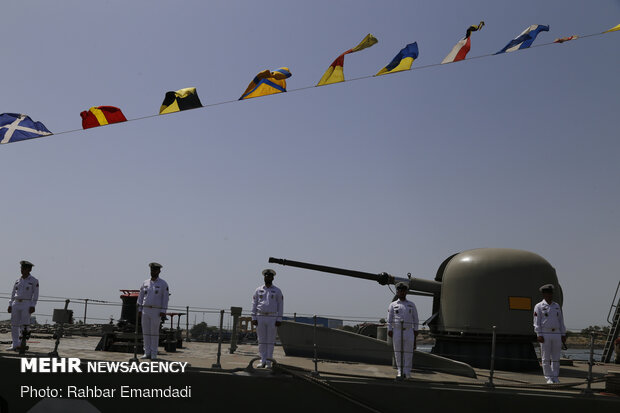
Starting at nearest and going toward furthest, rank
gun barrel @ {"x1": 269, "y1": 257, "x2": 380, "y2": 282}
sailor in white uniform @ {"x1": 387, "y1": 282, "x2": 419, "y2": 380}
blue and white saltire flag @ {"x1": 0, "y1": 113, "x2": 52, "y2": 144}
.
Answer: sailor in white uniform @ {"x1": 387, "y1": 282, "x2": 419, "y2": 380} < blue and white saltire flag @ {"x1": 0, "y1": 113, "x2": 52, "y2": 144} < gun barrel @ {"x1": 269, "y1": 257, "x2": 380, "y2": 282}

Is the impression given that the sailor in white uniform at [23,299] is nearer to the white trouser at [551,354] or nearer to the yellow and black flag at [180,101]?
the yellow and black flag at [180,101]

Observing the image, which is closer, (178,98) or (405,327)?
(405,327)

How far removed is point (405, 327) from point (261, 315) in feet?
6.43

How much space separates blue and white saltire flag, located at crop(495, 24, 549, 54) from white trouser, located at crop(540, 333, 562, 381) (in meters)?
4.01

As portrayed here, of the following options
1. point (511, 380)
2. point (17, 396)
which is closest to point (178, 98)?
point (17, 396)

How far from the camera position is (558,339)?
24.0ft

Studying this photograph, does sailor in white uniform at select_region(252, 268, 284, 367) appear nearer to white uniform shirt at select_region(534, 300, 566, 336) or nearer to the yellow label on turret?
white uniform shirt at select_region(534, 300, 566, 336)

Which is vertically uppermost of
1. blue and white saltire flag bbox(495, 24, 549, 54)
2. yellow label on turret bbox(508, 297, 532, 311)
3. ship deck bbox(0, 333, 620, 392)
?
blue and white saltire flag bbox(495, 24, 549, 54)

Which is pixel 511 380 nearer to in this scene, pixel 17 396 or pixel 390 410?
pixel 390 410

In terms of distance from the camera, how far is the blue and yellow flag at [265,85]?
25.9 feet

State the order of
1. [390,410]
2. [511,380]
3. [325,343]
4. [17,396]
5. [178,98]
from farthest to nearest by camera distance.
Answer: [325,343]
[178,98]
[511,380]
[17,396]
[390,410]

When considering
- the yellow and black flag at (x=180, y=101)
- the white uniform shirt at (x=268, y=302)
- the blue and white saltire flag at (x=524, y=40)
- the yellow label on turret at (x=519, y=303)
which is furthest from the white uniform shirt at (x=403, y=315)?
the yellow and black flag at (x=180, y=101)

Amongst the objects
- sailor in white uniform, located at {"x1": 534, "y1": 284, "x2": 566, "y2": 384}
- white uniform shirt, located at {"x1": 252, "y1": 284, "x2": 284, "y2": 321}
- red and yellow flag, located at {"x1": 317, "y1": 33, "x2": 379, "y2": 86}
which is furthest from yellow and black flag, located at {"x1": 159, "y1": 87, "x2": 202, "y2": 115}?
sailor in white uniform, located at {"x1": 534, "y1": 284, "x2": 566, "y2": 384}

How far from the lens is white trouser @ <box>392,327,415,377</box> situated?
692 cm
